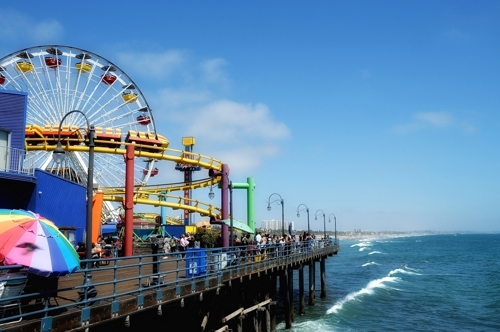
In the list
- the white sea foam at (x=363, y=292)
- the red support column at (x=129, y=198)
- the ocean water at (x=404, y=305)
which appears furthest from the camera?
the white sea foam at (x=363, y=292)

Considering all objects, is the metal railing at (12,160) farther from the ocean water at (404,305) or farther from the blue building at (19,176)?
the ocean water at (404,305)

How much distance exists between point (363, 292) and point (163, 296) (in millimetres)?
29866

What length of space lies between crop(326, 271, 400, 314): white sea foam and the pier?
5.03 metres

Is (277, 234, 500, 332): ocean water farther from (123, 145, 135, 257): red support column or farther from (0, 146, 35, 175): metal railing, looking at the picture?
(0, 146, 35, 175): metal railing

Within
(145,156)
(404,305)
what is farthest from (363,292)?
(145,156)

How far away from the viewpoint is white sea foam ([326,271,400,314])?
100ft

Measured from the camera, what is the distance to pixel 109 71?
36.6 meters

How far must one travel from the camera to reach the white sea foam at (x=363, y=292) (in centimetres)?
3057

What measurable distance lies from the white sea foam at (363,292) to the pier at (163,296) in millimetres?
5028

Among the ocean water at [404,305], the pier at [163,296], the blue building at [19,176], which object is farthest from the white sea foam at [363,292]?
the blue building at [19,176]

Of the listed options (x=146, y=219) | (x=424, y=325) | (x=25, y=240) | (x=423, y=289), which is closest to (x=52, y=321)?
(x=25, y=240)

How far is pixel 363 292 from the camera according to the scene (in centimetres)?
3812

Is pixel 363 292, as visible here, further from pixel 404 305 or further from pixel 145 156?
pixel 145 156

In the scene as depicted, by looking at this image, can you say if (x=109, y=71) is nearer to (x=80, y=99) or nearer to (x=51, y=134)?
(x=80, y=99)
